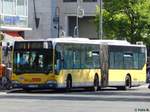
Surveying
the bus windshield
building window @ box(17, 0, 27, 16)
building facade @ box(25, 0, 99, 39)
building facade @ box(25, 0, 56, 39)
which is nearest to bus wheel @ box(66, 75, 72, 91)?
the bus windshield

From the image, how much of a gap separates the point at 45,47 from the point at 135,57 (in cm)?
815

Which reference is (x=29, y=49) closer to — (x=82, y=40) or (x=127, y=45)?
(x=82, y=40)

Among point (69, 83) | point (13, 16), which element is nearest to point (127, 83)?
point (69, 83)

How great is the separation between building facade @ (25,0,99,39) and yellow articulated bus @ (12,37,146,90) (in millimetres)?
41464

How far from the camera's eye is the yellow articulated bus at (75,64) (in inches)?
1371

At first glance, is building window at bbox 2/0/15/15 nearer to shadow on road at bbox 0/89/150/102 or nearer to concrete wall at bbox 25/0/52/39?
concrete wall at bbox 25/0/52/39

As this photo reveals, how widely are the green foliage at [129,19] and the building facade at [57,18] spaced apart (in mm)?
23281

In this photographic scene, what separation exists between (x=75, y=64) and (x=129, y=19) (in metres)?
21.7

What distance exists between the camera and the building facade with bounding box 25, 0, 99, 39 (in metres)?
86.8

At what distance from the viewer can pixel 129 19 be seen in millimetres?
57656

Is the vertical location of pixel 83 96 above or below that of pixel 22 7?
below

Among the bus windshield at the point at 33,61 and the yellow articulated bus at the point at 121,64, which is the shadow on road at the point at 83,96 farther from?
the yellow articulated bus at the point at 121,64

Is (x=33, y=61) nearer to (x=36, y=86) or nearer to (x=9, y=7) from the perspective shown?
(x=36, y=86)

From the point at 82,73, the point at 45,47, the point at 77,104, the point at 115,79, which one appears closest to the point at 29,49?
the point at 45,47
